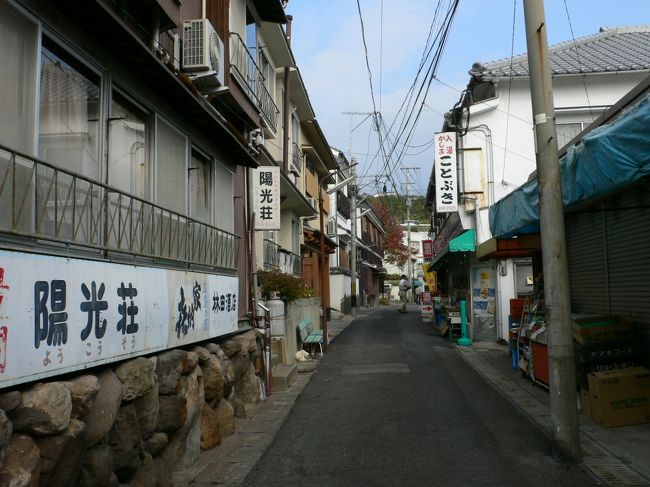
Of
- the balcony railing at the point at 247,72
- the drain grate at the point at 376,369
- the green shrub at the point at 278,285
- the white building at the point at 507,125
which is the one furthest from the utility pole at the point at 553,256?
the white building at the point at 507,125

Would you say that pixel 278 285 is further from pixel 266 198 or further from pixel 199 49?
pixel 199 49

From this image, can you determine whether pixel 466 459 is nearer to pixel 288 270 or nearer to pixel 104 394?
pixel 104 394

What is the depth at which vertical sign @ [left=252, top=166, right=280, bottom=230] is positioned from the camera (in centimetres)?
1220

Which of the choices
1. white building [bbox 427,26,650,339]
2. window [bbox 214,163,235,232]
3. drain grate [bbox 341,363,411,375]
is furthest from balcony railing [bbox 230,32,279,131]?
white building [bbox 427,26,650,339]

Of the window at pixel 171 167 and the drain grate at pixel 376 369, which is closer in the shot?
the window at pixel 171 167

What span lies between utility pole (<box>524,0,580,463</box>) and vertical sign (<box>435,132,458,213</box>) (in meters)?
11.0

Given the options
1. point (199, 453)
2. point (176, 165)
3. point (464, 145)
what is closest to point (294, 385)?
point (199, 453)

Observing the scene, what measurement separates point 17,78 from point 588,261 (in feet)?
31.0

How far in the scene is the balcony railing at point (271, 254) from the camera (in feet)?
53.3

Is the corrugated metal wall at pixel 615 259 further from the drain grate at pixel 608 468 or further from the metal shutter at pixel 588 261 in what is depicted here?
the drain grate at pixel 608 468

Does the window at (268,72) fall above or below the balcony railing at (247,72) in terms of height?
above

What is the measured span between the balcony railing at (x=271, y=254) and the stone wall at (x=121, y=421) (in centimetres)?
771

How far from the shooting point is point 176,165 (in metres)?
7.63

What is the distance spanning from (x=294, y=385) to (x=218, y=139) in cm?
540
